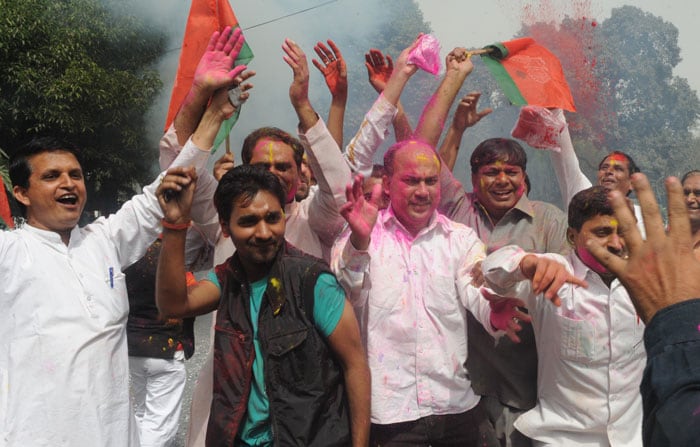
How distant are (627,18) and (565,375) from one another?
2090cm

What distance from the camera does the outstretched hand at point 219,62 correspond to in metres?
2.57

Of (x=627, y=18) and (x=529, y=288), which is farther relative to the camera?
(x=627, y=18)

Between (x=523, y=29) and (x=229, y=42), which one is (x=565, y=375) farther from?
(x=523, y=29)

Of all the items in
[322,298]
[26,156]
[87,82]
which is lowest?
[322,298]

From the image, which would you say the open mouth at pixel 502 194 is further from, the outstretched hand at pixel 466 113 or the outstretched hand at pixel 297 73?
the outstretched hand at pixel 297 73

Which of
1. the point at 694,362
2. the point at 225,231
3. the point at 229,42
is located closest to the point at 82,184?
the point at 225,231

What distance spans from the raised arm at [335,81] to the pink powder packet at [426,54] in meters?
0.34

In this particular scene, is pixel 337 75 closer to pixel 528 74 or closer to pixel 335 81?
pixel 335 81

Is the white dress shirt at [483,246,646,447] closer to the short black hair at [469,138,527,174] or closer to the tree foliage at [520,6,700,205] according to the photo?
the short black hair at [469,138,527,174]

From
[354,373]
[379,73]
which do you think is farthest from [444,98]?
[354,373]

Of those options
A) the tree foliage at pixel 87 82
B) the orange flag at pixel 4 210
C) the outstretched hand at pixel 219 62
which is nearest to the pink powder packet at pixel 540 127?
the outstretched hand at pixel 219 62

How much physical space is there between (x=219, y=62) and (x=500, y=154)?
1355mm

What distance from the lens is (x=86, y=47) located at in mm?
13961

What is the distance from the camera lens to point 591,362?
89.8 inches
